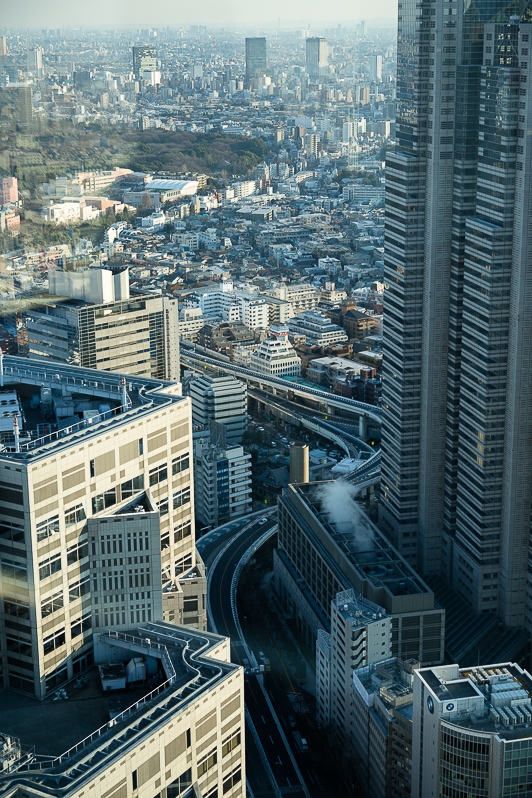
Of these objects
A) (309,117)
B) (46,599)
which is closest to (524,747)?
(46,599)

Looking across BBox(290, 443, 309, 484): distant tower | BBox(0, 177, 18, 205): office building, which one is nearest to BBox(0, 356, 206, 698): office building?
BBox(290, 443, 309, 484): distant tower

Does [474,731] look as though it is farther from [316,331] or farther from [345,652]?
[316,331]

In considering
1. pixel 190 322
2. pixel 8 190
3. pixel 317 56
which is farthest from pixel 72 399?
pixel 317 56

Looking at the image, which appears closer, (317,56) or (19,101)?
(19,101)

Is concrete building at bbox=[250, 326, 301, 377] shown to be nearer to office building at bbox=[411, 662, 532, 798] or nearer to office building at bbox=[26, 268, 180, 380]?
office building at bbox=[26, 268, 180, 380]

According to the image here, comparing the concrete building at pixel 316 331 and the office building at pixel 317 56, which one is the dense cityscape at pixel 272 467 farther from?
the office building at pixel 317 56

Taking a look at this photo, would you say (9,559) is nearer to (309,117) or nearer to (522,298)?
(522,298)
